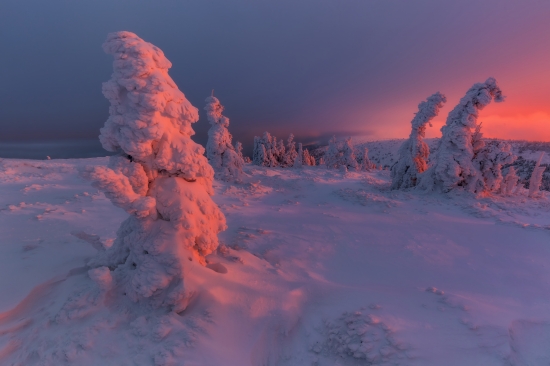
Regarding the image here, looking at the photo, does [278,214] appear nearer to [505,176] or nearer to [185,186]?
[185,186]

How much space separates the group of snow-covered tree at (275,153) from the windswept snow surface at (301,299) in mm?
35448

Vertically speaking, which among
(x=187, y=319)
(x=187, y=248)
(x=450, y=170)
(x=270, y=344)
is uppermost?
(x=450, y=170)

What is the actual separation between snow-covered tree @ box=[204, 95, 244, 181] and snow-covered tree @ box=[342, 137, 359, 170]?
22.3 m

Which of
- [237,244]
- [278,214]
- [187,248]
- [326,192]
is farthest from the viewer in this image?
[326,192]

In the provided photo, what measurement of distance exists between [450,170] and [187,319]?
53.5 feet

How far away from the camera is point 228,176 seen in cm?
2122

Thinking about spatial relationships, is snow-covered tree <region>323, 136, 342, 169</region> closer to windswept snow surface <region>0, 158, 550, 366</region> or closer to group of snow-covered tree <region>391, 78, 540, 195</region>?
group of snow-covered tree <region>391, 78, 540, 195</region>

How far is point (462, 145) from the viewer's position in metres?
15.1

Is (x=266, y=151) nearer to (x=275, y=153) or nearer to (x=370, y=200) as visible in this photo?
(x=275, y=153)

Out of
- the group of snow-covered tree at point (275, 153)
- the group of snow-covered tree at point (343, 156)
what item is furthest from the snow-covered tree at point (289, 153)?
the group of snow-covered tree at point (343, 156)

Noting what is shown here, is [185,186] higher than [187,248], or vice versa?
[185,186]

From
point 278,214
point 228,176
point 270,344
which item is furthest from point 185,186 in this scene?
point 228,176

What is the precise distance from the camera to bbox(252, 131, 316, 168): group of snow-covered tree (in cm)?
4731

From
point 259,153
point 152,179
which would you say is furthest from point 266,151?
point 152,179
